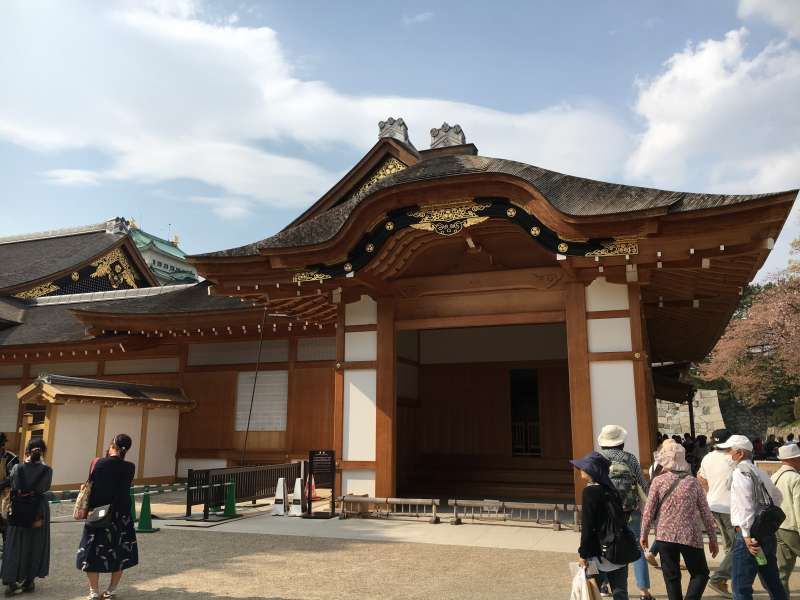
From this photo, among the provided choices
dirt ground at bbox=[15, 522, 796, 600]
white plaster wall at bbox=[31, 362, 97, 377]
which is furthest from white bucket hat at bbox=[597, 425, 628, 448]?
white plaster wall at bbox=[31, 362, 97, 377]

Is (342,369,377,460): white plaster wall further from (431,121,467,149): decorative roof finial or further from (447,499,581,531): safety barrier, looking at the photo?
(431,121,467,149): decorative roof finial

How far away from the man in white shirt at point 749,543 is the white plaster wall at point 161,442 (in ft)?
45.5

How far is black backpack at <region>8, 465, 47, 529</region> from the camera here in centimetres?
575

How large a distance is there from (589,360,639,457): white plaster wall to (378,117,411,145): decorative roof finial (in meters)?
8.99

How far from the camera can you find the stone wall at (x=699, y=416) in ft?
132

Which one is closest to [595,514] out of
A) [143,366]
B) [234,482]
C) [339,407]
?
[339,407]

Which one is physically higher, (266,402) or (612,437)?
(266,402)

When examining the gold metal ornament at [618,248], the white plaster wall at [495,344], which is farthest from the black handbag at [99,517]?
the white plaster wall at [495,344]

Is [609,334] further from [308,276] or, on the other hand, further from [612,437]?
[308,276]

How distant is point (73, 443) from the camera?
45.0ft

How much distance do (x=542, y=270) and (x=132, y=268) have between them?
821 inches

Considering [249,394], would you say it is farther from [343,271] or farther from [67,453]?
[343,271]

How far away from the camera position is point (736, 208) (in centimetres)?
783

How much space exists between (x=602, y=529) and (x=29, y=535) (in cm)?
545
